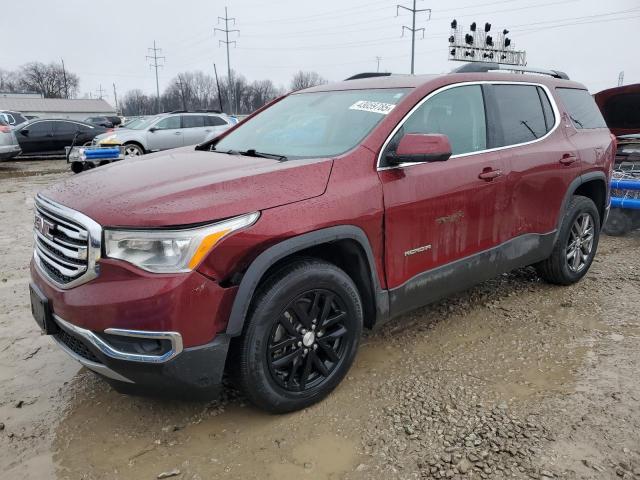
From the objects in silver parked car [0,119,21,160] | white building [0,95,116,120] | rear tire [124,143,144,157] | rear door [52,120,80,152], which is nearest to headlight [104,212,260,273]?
rear tire [124,143,144,157]

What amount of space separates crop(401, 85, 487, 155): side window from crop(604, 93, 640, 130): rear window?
490cm

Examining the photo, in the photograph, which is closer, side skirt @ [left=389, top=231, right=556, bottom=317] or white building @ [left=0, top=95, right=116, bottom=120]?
side skirt @ [left=389, top=231, right=556, bottom=317]

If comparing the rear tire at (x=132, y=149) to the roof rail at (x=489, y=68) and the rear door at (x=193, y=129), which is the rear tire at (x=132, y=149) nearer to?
the rear door at (x=193, y=129)

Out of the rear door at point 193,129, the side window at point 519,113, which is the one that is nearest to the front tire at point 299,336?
the side window at point 519,113

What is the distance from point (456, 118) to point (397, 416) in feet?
6.57

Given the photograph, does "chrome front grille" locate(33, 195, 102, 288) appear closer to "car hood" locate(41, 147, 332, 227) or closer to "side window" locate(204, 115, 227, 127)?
"car hood" locate(41, 147, 332, 227)

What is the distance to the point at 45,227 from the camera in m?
2.65

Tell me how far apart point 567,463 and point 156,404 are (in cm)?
217

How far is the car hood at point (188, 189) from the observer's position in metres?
2.25

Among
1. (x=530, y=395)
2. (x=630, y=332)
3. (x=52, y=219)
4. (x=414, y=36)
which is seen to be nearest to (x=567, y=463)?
(x=530, y=395)

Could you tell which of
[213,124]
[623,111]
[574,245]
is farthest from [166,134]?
[574,245]

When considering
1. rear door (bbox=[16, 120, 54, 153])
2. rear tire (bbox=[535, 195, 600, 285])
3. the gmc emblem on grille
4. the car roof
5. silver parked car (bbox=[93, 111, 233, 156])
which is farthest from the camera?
Answer: rear door (bbox=[16, 120, 54, 153])

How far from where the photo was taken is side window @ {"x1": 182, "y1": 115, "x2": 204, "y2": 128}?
1473 centimetres

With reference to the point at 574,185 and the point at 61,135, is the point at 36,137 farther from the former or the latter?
the point at 574,185
